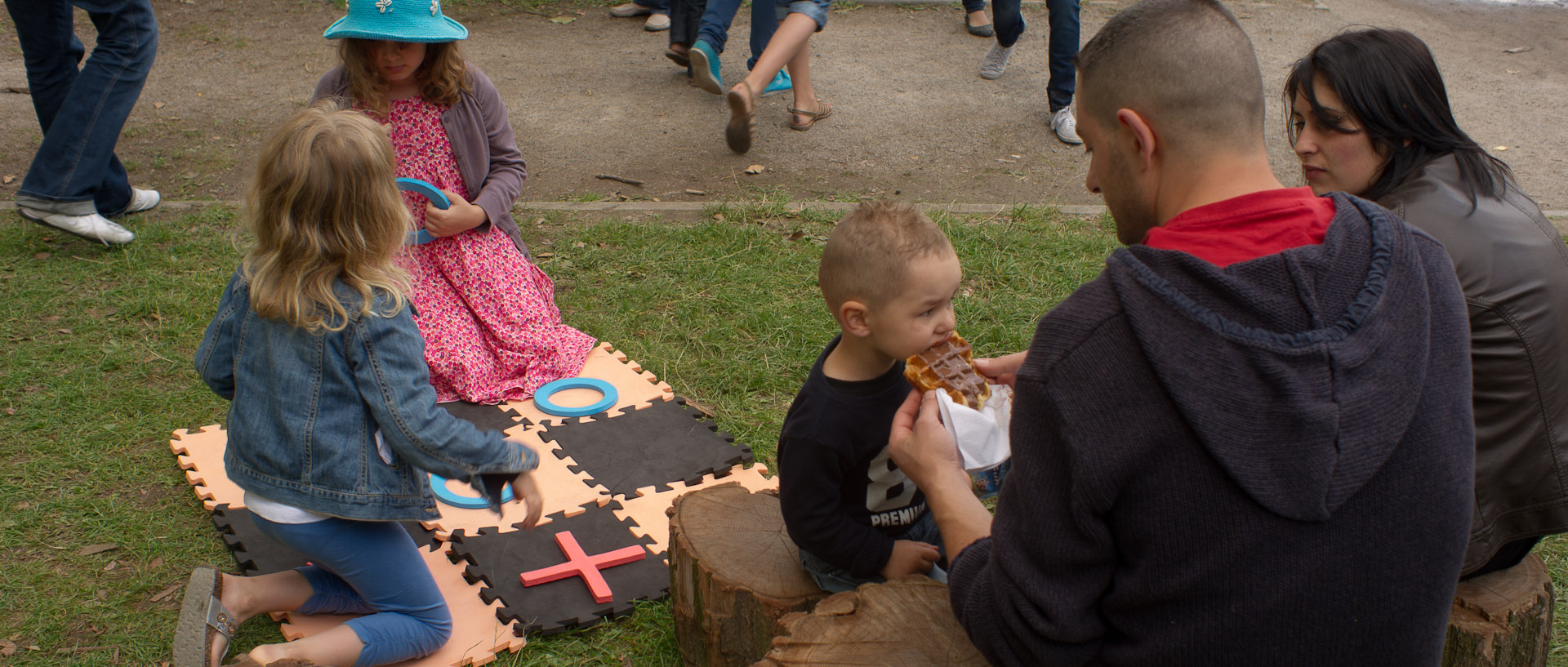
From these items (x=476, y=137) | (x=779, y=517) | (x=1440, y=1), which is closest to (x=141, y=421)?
(x=476, y=137)

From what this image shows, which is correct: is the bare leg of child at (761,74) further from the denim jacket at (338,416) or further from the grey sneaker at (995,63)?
the denim jacket at (338,416)

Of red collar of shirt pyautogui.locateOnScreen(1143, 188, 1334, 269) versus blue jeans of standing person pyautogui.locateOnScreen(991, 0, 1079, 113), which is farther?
blue jeans of standing person pyautogui.locateOnScreen(991, 0, 1079, 113)

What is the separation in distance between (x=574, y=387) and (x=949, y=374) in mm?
2328

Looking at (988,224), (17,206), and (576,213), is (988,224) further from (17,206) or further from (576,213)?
(17,206)

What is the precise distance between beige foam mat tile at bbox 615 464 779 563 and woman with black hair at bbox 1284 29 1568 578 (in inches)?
74.5

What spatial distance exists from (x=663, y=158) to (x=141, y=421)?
3.63m

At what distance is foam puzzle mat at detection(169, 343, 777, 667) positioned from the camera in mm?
3123

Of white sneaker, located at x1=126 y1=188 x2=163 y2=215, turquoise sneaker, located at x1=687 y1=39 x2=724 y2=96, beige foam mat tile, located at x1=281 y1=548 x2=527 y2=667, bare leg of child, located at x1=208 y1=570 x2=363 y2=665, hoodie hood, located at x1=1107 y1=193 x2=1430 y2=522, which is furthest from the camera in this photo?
turquoise sneaker, located at x1=687 y1=39 x2=724 y2=96

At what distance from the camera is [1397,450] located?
1524 mm

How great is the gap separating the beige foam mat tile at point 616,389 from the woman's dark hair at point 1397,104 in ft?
8.35

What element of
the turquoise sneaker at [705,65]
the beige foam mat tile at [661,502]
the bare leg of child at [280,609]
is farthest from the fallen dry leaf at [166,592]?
the turquoise sneaker at [705,65]

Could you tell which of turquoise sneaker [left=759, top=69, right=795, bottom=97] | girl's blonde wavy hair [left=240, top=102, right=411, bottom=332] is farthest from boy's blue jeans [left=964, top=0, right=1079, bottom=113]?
girl's blonde wavy hair [left=240, top=102, right=411, bottom=332]

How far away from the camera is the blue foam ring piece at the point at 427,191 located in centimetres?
410

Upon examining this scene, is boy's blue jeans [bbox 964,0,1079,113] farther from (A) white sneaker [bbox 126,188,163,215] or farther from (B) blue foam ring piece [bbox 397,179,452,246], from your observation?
(A) white sneaker [bbox 126,188,163,215]
